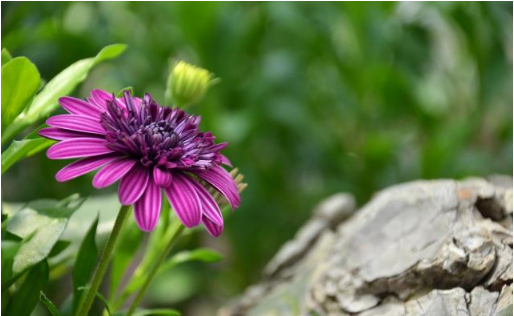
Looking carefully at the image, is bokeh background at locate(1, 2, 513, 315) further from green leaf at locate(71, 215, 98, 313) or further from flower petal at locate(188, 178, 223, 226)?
flower petal at locate(188, 178, 223, 226)

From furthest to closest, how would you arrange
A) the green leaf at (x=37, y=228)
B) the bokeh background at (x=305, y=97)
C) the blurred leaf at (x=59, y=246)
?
the bokeh background at (x=305, y=97) < the blurred leaf at (x=59, y=246) < the green leaf at (x=37, y=228)

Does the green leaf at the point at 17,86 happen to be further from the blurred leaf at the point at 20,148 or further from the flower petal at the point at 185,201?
the flower petal at the point at 185,201

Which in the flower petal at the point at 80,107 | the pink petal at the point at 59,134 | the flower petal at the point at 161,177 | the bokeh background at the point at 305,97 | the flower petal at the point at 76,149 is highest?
the bokeh background at the point at 305,97

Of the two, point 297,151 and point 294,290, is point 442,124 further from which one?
point 294,290

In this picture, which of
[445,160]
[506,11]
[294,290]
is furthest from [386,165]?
[294,290]

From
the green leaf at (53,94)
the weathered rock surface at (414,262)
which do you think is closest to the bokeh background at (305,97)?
the weathered rock surface at (414,262)

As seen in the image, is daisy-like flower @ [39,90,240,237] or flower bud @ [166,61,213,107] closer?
daisy-like flower @ [39,90,240,237]

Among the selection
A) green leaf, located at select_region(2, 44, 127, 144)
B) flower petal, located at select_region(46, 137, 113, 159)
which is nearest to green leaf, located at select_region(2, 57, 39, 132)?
green leaf, located at select_region(2, 44, 127, 144)
